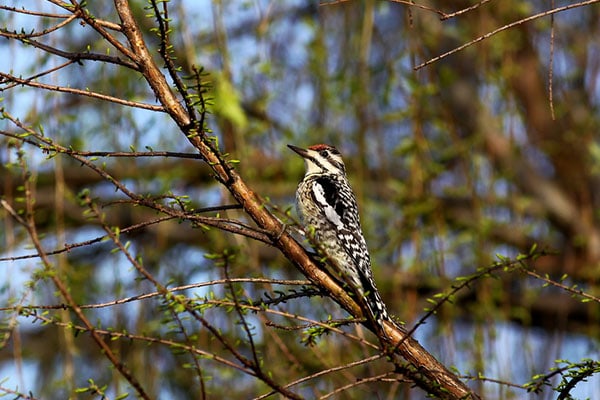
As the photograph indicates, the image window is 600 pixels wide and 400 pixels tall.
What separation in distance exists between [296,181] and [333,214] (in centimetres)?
226

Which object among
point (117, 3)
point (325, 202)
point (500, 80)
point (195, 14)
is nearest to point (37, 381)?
point (195, 14)

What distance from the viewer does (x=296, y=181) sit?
20.0 ft

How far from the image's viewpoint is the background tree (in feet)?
8.95

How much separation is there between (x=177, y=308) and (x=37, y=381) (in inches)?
187

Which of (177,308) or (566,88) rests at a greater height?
(566,88)

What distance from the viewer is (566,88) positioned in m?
7.19

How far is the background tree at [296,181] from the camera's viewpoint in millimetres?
2727

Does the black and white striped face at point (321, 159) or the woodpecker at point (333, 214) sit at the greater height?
the black and white striped face at point (321, 159)

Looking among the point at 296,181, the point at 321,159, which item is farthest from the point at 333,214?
the point at 296,181

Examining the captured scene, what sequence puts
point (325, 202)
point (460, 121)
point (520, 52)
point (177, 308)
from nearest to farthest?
1. point (177, 308)
2. point (325, 202)
3. point (460, 121)
4. point (520, 52)

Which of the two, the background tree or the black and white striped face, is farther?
the black and white striped face

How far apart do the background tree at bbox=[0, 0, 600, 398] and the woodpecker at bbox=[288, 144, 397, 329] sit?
25 cm

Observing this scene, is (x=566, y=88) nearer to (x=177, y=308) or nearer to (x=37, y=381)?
(x=37, y=381)

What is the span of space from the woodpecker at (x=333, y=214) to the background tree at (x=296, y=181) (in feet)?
0.82
